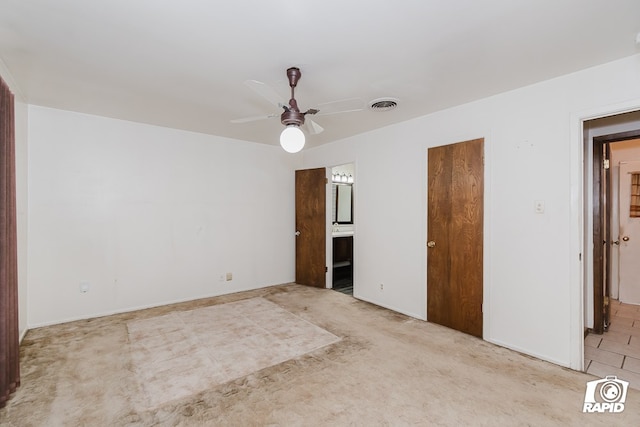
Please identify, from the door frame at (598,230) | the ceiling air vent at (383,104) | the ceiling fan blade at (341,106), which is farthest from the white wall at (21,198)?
the door frame at (598,230)

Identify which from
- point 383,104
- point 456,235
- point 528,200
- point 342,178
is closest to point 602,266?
point 528,200

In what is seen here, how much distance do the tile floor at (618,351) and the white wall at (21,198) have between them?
5.48 metres

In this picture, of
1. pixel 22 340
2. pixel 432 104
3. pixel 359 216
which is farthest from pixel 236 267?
pixel 432 104

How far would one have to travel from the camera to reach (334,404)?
202 centimetres

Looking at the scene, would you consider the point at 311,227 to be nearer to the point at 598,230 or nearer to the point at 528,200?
the point at 528,200

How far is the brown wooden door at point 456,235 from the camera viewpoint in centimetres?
306

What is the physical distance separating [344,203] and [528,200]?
403cm

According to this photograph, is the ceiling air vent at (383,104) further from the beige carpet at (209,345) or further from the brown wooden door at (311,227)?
the beige carpet at (209,345)

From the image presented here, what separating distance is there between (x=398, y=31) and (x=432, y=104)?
4.77 ft

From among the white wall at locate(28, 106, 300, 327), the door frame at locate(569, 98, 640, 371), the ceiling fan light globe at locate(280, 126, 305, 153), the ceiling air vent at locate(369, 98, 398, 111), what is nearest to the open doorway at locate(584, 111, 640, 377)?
the door frame at locate(569, 98, 640, 371)

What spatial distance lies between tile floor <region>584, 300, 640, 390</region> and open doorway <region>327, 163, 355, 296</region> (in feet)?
11.2

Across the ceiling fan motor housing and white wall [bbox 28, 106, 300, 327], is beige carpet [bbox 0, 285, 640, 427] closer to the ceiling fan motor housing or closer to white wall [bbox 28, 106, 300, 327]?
white wall [bbox 28, 106, 300, 327]

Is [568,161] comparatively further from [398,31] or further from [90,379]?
[90,379]

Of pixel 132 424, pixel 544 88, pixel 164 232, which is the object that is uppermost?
pixel 544 88
